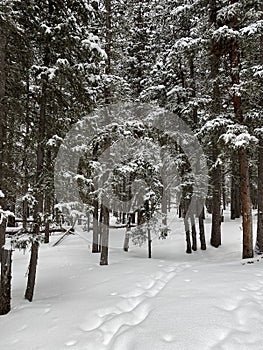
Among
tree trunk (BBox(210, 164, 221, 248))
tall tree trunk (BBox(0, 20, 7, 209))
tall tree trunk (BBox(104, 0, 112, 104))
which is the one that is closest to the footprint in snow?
tall tree trunk (BBox(0, 20, 7, 209))

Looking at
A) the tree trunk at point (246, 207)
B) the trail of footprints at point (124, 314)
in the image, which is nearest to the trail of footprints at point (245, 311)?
the trail of footprints at point (124, 314)

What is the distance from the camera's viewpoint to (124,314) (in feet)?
17.7

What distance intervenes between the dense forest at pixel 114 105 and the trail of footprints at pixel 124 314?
248 cm

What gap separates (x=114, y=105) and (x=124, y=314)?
879 centimetres

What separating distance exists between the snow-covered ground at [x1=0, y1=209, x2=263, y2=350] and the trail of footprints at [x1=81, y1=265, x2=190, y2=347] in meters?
0.01

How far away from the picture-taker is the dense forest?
24.4 ft

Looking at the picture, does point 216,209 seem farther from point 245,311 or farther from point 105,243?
point 245,311

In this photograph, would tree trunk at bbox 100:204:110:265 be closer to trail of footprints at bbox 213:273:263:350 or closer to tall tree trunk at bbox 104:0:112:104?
tall tree trunk at bbox 104:0:112:104

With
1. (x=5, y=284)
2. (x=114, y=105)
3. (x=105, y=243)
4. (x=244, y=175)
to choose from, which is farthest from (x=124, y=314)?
(x=114, y=105)

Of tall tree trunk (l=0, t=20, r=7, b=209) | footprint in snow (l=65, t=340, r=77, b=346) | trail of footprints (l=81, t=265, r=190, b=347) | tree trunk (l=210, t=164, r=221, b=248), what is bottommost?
footprint in snow (l=65, t=340, r=77, b=346)

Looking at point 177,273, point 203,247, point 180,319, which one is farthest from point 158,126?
point 180,319

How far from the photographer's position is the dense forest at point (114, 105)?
743 centimetres

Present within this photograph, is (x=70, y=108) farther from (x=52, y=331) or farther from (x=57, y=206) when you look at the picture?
(x=52, y=331)

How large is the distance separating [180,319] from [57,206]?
3.77m
